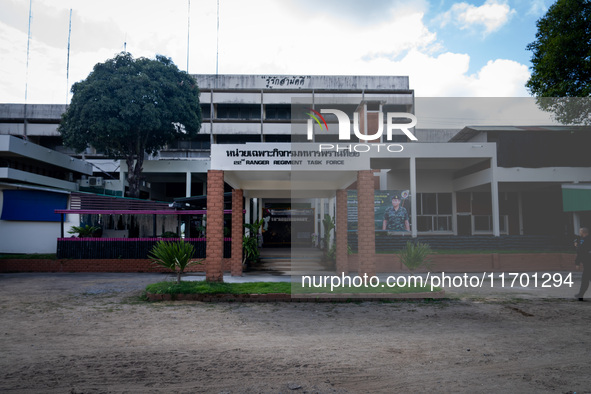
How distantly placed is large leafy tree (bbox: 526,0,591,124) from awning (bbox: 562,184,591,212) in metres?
2.91

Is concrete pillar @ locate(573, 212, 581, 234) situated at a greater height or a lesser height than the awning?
lesser

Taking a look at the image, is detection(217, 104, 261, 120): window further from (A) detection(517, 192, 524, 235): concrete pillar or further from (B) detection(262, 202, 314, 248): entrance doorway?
(A) detection(517, 192, 524, 235): concrete pillar

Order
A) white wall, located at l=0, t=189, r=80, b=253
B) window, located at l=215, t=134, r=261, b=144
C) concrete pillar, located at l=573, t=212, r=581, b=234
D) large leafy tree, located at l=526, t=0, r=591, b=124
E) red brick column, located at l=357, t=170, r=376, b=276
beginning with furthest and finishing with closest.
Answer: window, located at l=215, t=134, r=261, b=144 → white wall, located at l=0, t=189, r=80, b=253 → concrete pillar, located at l=573, t=212, r=581, b=234 → large leafy tree, located at l=526, t=0, r=591, b=124 → red brick column, located at l=357, t=170, r=376, b=276

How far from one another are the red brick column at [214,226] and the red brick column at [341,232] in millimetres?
4891

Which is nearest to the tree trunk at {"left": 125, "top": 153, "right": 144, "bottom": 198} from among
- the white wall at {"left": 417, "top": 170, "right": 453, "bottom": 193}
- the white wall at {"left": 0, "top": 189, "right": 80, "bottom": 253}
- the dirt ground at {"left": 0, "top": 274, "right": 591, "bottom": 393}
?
the white wall at {"left": 0, "top": 189, "right": 80, "bottom": 253}

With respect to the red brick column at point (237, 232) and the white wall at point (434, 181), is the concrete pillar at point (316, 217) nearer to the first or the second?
the white wall at point (434, 181)

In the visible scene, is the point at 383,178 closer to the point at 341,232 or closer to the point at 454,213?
the point at 454,213

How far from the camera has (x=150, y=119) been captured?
25.7 metres

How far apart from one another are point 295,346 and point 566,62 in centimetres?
1754

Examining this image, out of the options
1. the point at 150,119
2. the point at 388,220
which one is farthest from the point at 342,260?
the point at 150,119

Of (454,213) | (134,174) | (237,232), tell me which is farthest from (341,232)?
(134,174)

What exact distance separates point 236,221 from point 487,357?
31.7 feet

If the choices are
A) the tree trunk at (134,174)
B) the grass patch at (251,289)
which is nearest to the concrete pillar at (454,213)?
the grass patch at (251,289)

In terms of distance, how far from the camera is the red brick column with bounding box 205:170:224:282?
11172 millimetres
